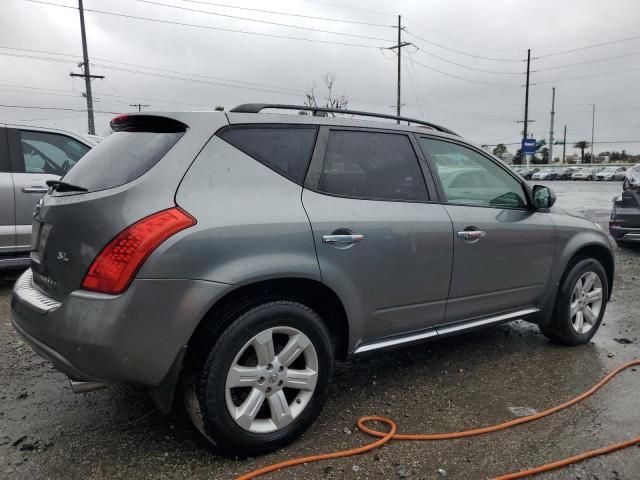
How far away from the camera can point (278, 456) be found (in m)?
2.61

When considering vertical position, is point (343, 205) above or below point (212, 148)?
below

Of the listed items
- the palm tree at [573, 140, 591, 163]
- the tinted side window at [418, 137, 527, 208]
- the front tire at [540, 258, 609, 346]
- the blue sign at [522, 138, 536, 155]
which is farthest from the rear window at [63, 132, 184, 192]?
the palm tree at [573, 140, 591, 163]

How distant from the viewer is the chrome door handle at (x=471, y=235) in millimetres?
3297

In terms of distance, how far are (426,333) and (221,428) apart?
4.72ft

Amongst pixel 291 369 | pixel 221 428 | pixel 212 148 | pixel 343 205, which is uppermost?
pixel 212 148

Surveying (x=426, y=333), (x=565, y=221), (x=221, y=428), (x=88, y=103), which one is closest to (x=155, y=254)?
(x=221, y=428)

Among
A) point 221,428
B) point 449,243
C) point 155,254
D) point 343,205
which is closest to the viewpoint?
point 155,254

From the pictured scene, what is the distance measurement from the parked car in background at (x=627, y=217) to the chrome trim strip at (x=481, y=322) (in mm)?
5398

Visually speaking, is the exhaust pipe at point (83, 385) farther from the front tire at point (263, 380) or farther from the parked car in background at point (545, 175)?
the parked car in background at point (545, 175)

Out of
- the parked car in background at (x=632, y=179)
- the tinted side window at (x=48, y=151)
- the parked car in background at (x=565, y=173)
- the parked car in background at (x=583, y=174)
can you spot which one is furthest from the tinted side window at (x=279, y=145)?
the parked car in background at (x=565, y=173)

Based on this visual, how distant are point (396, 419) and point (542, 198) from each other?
6.54ft

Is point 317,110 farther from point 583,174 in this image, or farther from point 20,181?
point 583,174

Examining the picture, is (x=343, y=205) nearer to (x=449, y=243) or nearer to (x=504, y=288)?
(x=449, y=243)

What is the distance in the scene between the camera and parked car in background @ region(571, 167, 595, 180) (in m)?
53.8
